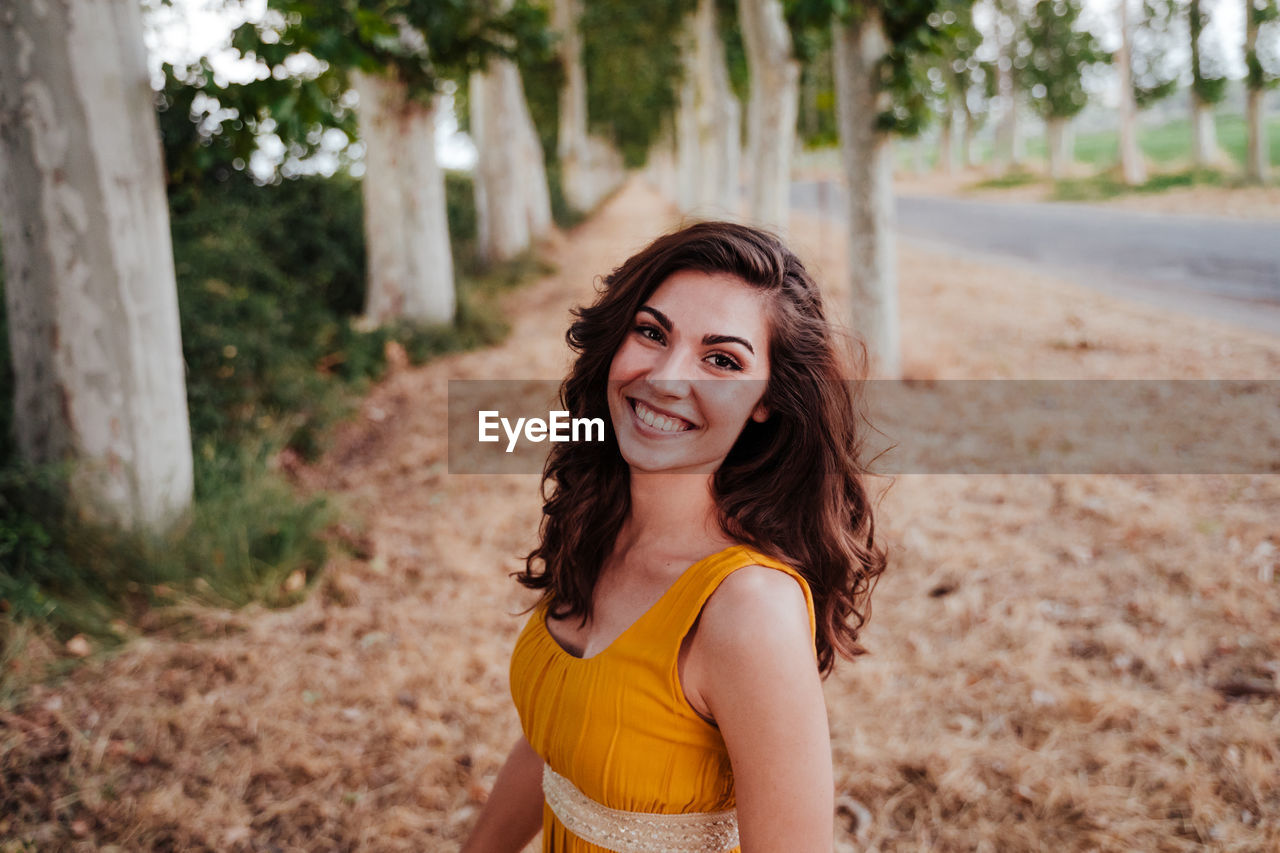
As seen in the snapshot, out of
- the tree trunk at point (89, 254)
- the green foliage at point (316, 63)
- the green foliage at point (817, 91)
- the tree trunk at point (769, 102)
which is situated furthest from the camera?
the green foliage at point (817, 91)

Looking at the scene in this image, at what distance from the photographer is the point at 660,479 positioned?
5.13ft

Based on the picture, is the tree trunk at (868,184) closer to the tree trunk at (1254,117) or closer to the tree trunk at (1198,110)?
the tree trunk at (1254,117)

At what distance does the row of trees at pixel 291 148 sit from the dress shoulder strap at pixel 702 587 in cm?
62

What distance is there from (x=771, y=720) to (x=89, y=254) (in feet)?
12.8

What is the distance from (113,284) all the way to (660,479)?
11.4ft

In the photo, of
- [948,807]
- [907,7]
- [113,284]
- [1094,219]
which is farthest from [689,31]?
[948,807]

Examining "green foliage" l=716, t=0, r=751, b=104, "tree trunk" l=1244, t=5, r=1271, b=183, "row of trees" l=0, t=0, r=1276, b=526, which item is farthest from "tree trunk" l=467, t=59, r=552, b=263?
"tree trunk" l=1244, t=5, r=1271, b=183

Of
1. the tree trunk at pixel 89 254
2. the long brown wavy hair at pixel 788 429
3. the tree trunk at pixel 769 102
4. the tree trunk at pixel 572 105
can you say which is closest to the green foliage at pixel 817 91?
the tree trunk at pixel 769 102

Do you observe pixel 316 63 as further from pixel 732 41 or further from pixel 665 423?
pixel 732 41

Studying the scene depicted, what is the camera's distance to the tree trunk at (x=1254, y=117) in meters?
22.3

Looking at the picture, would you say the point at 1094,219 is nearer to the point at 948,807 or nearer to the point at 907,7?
the point at 907,7

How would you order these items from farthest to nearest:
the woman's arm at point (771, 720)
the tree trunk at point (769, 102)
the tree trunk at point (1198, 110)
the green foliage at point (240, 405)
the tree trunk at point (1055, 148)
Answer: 1. the tree trunk at point (1055, 148)
2. the tree trunk at point (1198, 110)
3. the tree trunk at point (769, 102)
4. the green foliage at point (240, 405)
5. the woman's arm at point (771, 720)

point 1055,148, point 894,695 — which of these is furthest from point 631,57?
point 894,695

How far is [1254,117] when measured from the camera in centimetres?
2277
